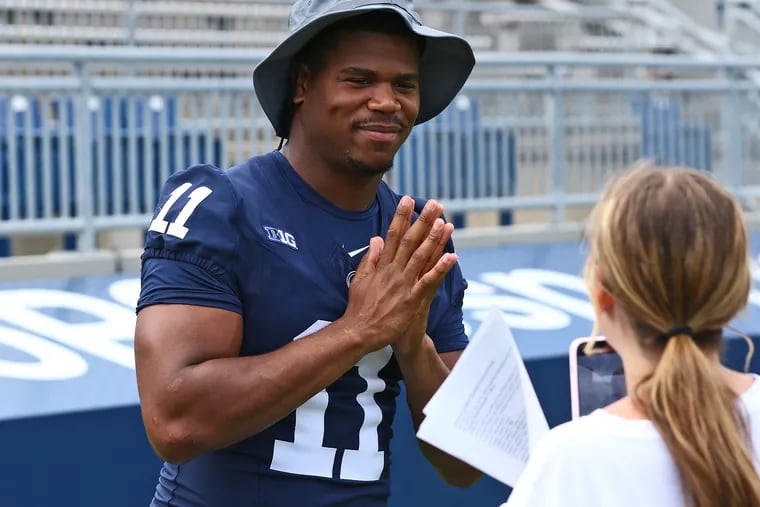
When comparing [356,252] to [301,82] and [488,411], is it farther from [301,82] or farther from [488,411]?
[488,411]

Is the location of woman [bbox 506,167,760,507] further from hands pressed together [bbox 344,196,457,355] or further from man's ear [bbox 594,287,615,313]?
hands pressed together [bbox 344,196,457,355]

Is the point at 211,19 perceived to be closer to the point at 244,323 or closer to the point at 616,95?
the point at 616,95

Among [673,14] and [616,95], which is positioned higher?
[673,14]

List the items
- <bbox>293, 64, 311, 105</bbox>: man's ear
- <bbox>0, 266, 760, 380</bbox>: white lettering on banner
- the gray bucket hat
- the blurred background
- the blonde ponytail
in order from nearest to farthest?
the blonde ponytail
the gray bucket hat
<bbox>293, 64, 311, 105</bbox>: man's ear
the blurred background
<bbox>0, 266, 760, 380</bbox>: white lettering on banner

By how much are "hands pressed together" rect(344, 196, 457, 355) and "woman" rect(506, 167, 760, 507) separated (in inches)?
24.4

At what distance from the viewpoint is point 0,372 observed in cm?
427

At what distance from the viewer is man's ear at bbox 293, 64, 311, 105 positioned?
2.61 metres

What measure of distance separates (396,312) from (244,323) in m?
0.30

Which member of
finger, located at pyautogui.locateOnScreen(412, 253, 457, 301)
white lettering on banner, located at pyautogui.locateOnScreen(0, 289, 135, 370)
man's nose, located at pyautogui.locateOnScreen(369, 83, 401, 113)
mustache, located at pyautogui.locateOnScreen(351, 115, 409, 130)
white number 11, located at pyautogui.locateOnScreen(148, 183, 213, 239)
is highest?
man's nose, located at pyautogui.locateOnScreen(369, 83, 401, 113)

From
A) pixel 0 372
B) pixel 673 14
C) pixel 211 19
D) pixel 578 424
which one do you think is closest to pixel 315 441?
pixel 578 424

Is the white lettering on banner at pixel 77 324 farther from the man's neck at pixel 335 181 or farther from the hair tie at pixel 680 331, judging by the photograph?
the hair tie at pixel 680 331

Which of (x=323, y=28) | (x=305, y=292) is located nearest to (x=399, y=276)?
(x=305, y=292)

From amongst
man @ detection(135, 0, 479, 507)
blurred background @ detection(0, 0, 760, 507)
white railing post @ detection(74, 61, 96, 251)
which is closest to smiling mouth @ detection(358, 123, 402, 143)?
man @ detection(135, 0, 479, 507)

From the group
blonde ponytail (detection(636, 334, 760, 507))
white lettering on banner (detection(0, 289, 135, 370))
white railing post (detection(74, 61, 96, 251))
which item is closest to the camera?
blonde ponytail (detection(636, 334, 760, 507))
